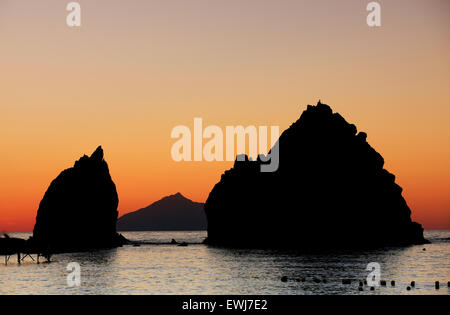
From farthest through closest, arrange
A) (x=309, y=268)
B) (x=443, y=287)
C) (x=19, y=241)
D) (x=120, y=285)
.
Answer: (x=19, y=241) → (x=309, y=268) → (x=120, y=285) → (x=443, y=287)

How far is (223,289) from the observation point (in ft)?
228

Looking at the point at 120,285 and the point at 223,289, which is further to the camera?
the point at 120,285

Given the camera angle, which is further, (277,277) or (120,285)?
(277,277)

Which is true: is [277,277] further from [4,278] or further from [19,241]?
[19,241]
